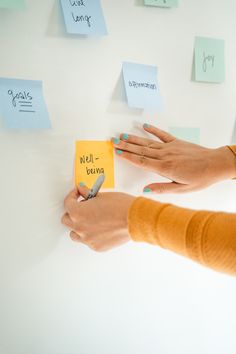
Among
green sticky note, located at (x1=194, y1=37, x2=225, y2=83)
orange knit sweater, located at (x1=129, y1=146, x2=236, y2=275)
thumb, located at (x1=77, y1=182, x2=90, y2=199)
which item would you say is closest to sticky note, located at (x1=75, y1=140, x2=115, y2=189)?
thumb, located at (x1=77, y1=182, x2=90, y2=199)

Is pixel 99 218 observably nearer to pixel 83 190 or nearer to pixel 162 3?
pixel 83 190

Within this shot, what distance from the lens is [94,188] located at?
0.58 m

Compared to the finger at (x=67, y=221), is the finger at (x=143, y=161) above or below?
above

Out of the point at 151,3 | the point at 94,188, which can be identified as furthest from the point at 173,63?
the point at 94,188

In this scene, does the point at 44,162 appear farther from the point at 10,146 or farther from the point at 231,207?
the point at 231,207

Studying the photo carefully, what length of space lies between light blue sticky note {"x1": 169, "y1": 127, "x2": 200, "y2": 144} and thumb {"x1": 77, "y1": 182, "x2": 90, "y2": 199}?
7.9 inches

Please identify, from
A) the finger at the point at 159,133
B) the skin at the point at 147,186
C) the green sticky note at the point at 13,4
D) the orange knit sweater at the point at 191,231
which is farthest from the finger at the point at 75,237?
the green sticky note at the point at 13,4

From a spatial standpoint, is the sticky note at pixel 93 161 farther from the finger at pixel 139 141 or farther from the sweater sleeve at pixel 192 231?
the sweater sleeve at pixel 192 231

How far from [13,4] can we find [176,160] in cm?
34

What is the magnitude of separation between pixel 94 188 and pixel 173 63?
287mm

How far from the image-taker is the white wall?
22.5 inches

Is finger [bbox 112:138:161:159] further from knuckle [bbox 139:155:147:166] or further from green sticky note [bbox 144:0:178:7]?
green sticky note [bbox 144:0:178:7]

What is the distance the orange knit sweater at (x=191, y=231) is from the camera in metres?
0.46

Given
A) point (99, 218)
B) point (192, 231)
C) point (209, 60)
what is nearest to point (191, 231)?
point (192, 231)
